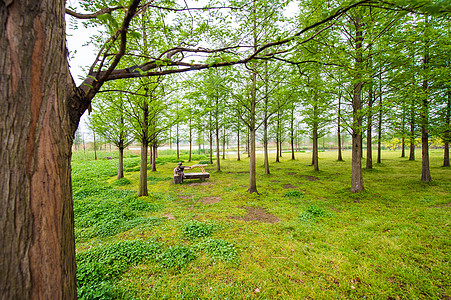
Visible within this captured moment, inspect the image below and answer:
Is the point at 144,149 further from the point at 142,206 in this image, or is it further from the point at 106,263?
the point at 106,263

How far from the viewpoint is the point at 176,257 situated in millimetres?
3371

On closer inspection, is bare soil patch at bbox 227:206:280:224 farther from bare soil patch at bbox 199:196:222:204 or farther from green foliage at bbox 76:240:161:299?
green foliage at bbox 76:240:161:299

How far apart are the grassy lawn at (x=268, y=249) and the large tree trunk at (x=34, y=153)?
76.3 inches

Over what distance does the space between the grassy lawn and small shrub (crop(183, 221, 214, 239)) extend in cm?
3

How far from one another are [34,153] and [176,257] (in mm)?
3153

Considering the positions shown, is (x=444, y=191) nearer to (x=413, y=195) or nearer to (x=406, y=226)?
(x=413, y=195)

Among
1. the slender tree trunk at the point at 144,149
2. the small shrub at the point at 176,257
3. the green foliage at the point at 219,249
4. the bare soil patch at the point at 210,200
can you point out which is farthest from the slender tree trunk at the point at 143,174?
the green foliage at the point at 219,249

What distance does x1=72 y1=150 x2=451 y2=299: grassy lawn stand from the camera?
2658mm

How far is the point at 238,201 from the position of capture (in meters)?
7.09

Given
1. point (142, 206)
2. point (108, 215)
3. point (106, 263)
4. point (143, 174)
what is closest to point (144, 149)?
point (143, 174)

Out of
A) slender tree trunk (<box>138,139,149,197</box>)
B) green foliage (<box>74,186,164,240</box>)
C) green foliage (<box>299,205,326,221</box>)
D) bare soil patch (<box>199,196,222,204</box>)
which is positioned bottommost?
bare soil patch (<box>199,196,222,204</box>)

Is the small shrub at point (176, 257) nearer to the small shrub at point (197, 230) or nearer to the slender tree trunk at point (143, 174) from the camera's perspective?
the small shrub at point (197, 230)

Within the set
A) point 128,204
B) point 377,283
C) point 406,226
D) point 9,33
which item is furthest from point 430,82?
point 128,204

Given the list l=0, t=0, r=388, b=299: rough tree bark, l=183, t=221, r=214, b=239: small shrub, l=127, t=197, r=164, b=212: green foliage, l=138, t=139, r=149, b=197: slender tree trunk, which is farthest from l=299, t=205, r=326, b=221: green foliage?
l=138, t=139, r=149, b=197: slender tree trunk
